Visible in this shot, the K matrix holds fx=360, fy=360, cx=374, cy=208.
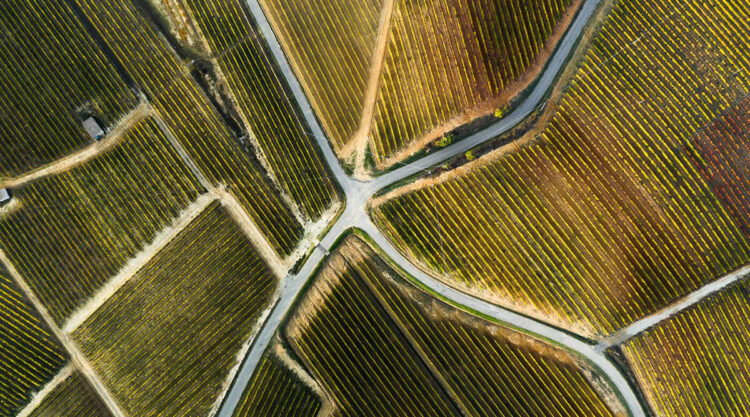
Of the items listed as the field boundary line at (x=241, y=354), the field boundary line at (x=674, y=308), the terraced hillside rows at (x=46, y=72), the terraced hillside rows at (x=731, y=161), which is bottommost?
the field boundary line at (x=674, y=308)

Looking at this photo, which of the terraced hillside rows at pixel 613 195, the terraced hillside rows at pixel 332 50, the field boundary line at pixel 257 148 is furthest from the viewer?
the field boundary line at pixel 257 148

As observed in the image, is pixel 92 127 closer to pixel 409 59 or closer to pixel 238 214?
pixel 238 214

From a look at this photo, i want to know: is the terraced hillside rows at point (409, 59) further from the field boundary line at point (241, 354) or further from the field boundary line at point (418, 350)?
the field boundary line at point (241, 354)

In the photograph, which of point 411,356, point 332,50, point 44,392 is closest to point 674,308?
point 411,356


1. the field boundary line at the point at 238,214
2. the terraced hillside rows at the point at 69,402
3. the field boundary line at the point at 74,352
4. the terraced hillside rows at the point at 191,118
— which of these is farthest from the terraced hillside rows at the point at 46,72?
the terraced hillside rows at the point at 69,402

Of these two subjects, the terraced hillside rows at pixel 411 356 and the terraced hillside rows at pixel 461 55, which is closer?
the terraced hillside rows at pixel 411 356

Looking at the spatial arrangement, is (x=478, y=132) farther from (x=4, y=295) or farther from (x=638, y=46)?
(x=4, y=295)

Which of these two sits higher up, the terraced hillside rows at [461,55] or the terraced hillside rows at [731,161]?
the terraced hillside rows at [461,55]
